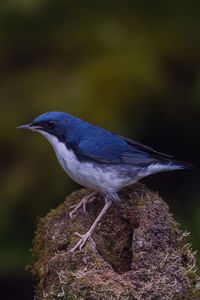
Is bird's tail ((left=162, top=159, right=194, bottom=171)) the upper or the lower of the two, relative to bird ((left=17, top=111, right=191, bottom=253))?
lower

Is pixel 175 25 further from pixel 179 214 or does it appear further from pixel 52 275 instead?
pixel 52 275

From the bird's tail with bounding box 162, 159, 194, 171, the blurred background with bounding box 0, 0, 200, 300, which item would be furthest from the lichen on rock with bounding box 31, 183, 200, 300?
the blurred background with bounding box 0, 0, 200, 300

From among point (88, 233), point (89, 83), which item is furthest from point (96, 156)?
point (89, 83)

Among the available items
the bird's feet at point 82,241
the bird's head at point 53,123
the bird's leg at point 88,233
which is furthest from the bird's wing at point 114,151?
the bird's feet at point 82,241

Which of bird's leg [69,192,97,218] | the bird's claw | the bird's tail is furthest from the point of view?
the bird's tail

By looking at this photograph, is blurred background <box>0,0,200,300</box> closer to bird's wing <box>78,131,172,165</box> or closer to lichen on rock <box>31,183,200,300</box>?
bird's wing <box>78,131,172,165</box>

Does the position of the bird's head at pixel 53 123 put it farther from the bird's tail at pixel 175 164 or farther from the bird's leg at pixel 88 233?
the bird's tail at pixel 175 164
